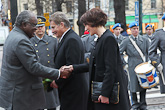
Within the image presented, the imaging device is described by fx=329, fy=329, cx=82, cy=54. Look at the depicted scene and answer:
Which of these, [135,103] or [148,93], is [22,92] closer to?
[135,103]

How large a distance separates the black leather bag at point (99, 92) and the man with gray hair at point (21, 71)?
31.3 inches

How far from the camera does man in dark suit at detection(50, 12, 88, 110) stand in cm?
491

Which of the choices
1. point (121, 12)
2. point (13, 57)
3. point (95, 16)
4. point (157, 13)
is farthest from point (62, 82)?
point (157, 13)

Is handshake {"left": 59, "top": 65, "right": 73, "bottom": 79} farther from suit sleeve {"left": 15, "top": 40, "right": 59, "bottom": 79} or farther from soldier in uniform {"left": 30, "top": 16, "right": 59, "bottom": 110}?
soldier in uniform {"left": 30, "top": 16, "right": 59, "bottom": 110}

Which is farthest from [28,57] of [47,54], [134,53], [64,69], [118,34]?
[118,34]

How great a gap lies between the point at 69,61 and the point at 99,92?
0.88 meters

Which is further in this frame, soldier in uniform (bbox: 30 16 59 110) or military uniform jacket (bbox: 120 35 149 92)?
military uniform jacket (bbox: 120 35 149 92)

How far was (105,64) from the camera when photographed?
4.16 m

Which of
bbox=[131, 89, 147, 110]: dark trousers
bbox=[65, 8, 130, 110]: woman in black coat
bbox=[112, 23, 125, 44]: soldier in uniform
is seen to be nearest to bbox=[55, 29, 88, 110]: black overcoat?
bbox=[65, 8, 130, 110]: woman in black coat

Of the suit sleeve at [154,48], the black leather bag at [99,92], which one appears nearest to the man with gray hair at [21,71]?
the black leather bag at [99,92]

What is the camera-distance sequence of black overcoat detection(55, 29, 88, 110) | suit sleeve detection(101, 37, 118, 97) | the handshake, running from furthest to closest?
black overcoat detection(55, 29, 88, 110), the handshake, suit sleeve detection(101, 37, 118, 97)

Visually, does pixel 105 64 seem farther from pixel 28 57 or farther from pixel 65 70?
pixel 28 57

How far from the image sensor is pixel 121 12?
1825cm

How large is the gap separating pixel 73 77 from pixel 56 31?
2.50ft
